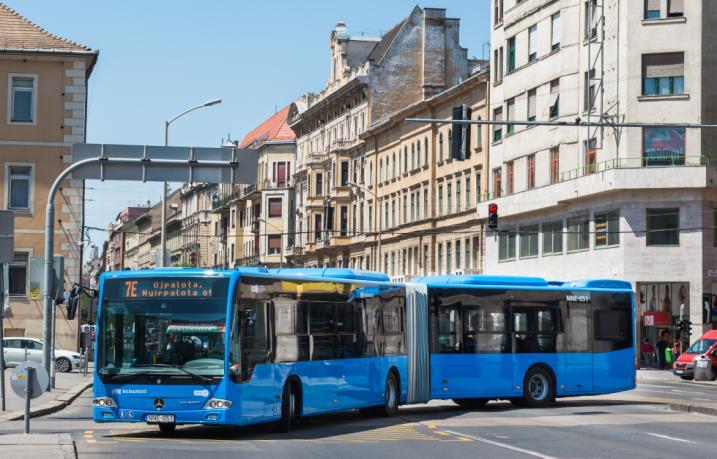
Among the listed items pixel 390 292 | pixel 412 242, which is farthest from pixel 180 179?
pixel 412 242

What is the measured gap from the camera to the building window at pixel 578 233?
62094 mm

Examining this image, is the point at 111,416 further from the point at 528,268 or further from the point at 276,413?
the point at 528,268

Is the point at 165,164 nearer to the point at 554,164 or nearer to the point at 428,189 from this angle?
the point at 554,164

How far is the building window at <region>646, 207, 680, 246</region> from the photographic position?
192 ft

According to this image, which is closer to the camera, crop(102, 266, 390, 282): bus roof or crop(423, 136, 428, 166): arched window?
crop(102, 266, 390, 282): bus roof

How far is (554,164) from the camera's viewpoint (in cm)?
6556

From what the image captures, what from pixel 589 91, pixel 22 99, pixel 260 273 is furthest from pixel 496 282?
pixel 589 91

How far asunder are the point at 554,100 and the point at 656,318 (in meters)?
11.5

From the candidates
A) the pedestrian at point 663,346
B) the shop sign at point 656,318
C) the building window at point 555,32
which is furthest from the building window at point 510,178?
the pedestrian at point 663,346

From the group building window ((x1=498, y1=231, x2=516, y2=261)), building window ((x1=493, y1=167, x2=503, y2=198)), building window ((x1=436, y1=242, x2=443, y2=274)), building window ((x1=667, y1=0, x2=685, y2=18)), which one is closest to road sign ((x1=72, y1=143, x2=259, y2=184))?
building window ((x1=667, y1=0, x2=685, y2=18))

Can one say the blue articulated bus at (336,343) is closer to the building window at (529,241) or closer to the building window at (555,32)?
the building window at (555,32)

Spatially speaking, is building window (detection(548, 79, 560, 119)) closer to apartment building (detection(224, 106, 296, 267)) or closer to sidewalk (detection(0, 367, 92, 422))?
sidewalk (detection(0, 367, 92, 422))

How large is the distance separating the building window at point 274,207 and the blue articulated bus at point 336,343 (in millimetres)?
92249

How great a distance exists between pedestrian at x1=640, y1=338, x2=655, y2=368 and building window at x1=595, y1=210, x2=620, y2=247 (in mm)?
4458
